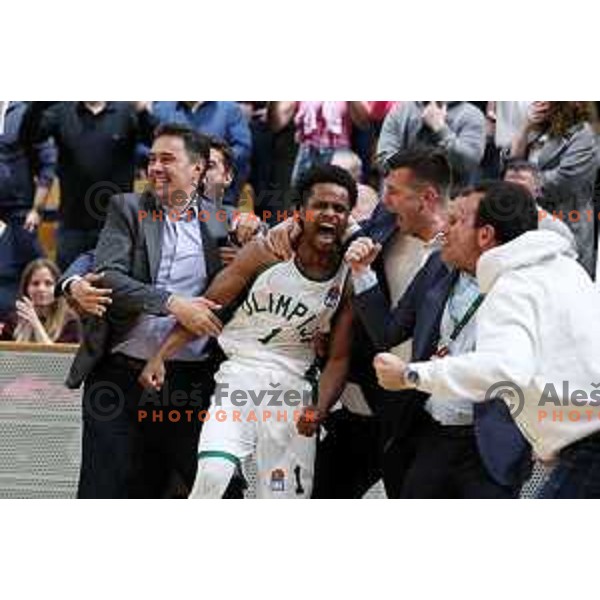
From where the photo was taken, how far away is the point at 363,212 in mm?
4461

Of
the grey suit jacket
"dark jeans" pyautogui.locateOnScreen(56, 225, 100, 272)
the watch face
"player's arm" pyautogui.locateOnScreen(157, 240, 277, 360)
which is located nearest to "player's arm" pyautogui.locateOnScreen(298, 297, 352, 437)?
"player's arm" pyautogui.locateOnScreen(157, 240, 277, 360)

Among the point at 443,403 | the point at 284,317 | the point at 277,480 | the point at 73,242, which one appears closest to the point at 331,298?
the point at 284,317

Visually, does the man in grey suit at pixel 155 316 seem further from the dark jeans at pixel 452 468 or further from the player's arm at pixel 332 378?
the dark jeans at pixel 452 468

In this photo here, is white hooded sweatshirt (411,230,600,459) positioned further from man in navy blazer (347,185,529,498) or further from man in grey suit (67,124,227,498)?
man in grey suit (67,124,227,498)

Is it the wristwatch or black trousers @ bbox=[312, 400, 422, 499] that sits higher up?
the wristwatch

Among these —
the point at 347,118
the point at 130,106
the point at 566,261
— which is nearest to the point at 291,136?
the point at 347,118

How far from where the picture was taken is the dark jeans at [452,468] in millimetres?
4297

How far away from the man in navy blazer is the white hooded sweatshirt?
21 centimetres

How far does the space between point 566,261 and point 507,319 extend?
1.52 feet

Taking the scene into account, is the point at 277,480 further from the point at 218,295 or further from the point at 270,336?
the point at 218,295

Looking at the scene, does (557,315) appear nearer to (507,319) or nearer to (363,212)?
(507,319)

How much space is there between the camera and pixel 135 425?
4.57m

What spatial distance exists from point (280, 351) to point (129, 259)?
60 centimetres

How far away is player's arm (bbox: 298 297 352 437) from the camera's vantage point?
448cm
